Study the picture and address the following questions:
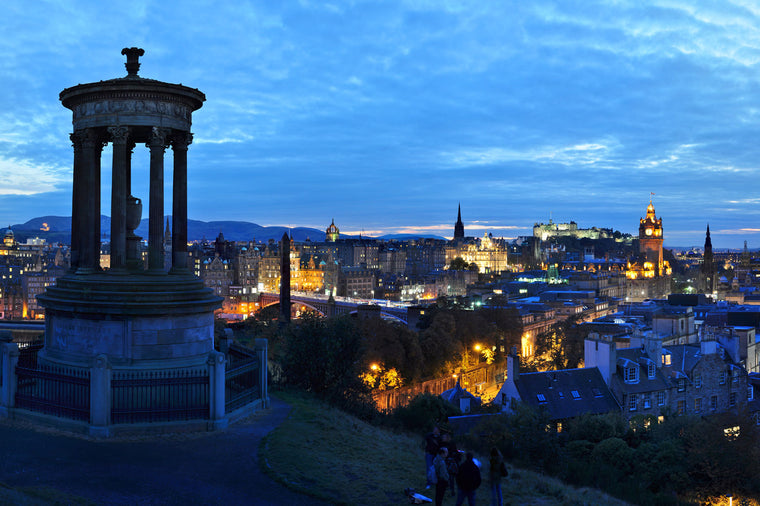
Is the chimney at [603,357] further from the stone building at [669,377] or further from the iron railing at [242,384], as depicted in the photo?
the iron railing at [242,384]

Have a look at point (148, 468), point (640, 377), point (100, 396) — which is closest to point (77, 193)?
point (100, 396)

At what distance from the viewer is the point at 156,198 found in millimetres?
21312

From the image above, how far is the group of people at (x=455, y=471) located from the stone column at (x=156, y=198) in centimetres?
1093

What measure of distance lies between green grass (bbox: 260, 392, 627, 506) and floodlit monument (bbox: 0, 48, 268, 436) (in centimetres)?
225

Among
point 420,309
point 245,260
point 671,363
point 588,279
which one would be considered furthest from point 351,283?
point 671,363

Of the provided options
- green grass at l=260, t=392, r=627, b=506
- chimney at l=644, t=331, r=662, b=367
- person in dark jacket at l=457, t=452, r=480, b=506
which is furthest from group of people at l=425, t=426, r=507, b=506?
chimney at l=644, t=331, r=662, b=367

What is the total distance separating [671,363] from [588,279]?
459 ft

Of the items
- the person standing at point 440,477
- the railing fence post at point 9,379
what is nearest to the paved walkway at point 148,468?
the railing fence post at point 9,379

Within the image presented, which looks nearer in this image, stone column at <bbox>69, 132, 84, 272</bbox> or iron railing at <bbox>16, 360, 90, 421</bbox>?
iron railing at <bbox>16, 360, 90, 421</bbox>

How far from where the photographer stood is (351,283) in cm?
18888

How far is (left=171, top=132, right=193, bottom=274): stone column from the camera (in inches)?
872

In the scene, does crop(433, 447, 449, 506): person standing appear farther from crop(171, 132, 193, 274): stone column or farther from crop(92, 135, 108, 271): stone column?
crop(92, 135, 108, 271): stone column

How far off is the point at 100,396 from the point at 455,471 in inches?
350

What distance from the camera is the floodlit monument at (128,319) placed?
17406 millimetres
